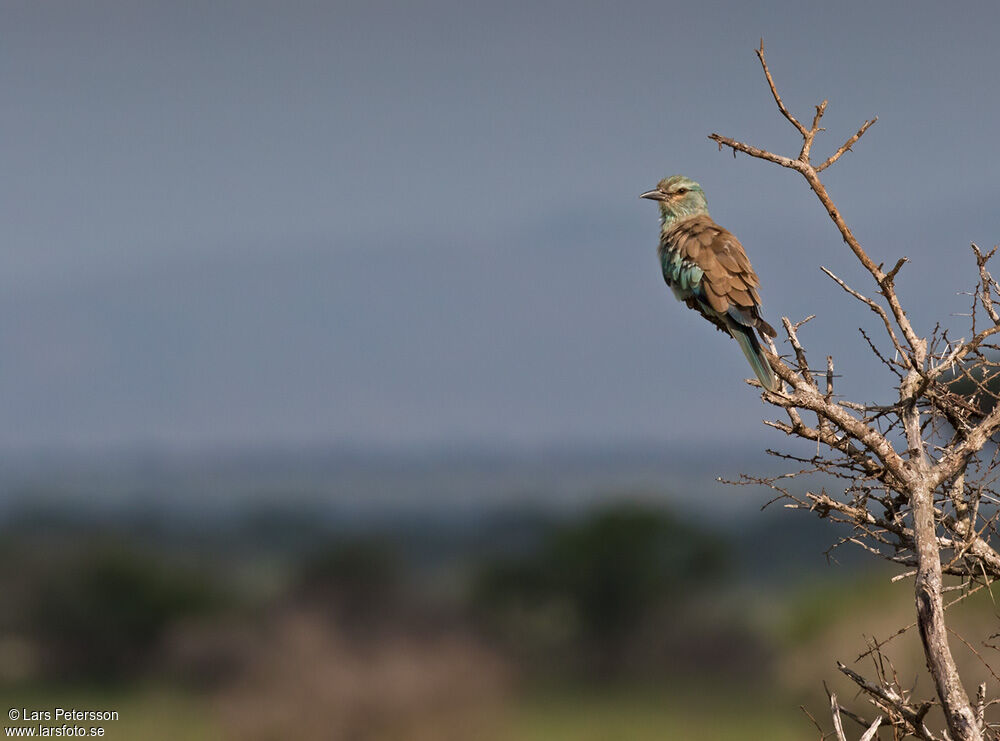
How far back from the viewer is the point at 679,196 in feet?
28.1

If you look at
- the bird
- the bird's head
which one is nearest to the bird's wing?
the bird

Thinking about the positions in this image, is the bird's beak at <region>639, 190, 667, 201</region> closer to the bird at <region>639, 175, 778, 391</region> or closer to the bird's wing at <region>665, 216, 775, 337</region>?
the bird at <region>639, 175, 778, 391</region>

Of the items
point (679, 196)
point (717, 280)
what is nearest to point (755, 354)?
point (717, 280)

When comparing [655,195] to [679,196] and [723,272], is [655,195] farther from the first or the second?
[723,272]

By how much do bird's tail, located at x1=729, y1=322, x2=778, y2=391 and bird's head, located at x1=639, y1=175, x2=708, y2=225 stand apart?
1.77 metres

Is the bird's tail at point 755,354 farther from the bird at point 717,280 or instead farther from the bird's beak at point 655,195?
the bird's beak at point 655,195

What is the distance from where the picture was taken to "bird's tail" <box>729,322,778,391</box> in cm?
629

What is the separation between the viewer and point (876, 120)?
5.71m

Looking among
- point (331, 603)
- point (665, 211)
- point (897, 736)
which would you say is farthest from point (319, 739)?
point (897, 736)

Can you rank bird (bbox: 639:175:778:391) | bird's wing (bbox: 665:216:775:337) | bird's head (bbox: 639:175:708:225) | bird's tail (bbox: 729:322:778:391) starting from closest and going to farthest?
bird's tail (bbox: 729:322:778:391), bird (bbox: 639:175:778:391), bird's wing (bbox: 665:216:775:337), bird's head (bbox: 639:175:708:225)

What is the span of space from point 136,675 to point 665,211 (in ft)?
71.8

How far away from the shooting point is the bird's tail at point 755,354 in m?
6.29

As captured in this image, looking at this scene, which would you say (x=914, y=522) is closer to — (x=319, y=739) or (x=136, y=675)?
(x=319, y=739)

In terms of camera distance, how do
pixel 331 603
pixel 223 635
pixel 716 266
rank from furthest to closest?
1. pixel 223 635
2. pixel 331 603
3. pixel 716 266
